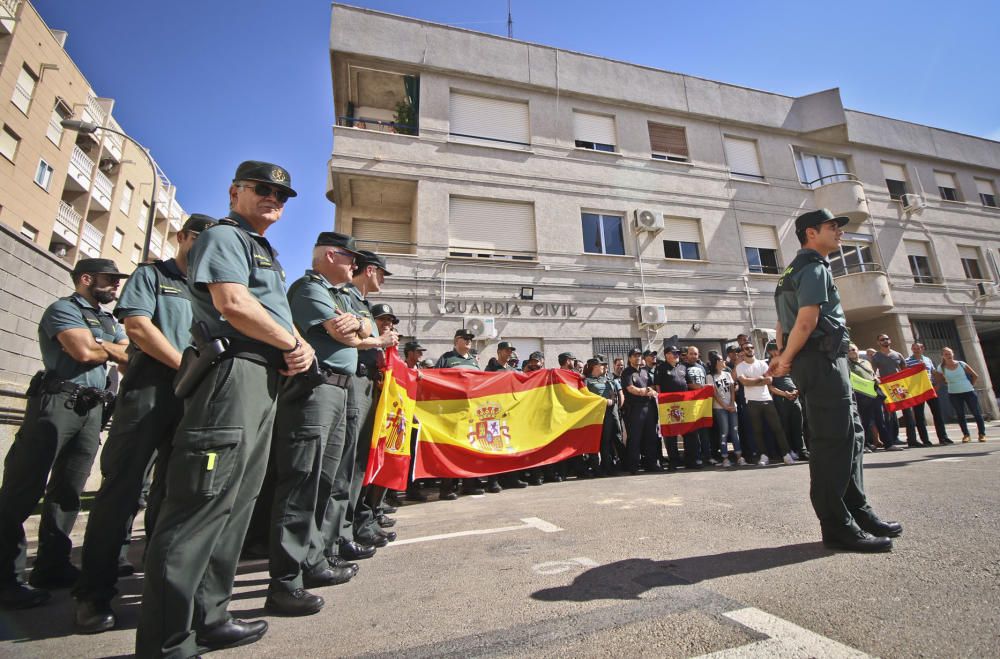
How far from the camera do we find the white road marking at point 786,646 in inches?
63.2

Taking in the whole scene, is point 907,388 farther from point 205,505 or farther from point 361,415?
point 205,505

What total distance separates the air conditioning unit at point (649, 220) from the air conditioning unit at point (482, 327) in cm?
579

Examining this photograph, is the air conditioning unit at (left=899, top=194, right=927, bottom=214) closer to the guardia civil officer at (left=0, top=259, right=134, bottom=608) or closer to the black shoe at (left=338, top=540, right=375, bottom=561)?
the black shoe at (left=338, top=540, right=375, bottom=561)

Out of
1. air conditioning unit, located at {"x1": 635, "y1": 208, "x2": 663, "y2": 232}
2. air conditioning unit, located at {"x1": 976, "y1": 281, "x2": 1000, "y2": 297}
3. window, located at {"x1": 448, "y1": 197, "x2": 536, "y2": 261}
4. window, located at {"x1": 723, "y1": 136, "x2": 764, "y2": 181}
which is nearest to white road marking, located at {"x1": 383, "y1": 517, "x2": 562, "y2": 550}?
window, located at {"x1": 448, "y1": 197, "x2": 536, "y2": 261}

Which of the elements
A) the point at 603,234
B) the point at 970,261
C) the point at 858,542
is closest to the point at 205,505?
the point at 858,542

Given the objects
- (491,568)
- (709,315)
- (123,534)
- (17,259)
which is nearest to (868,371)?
(709,315)

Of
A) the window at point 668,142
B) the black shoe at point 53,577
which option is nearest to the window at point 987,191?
the window at point 668,142

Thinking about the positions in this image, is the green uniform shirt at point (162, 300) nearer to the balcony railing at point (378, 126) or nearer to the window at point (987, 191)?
the balcony railing at point (378, 126)

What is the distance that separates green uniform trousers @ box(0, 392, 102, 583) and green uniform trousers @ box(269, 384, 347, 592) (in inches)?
60.6

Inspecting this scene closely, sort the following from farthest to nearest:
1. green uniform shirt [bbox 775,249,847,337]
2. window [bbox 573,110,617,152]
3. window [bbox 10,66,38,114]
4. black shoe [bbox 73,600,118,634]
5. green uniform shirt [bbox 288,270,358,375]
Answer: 1. window [bbox 10,66,38,114]
2. window [bbox 573,110,617,152]
3. green uniform shirt [bbox 775,249,847,337]
4. green uniform shirt [bbox 288,270,358,375]
5. black shoe [bbox 73,600,118,634]

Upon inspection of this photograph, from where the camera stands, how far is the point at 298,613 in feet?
7.84

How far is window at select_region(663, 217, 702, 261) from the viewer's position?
50.1 ft

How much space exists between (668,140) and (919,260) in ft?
36.9

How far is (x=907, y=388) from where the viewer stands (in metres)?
9.53
